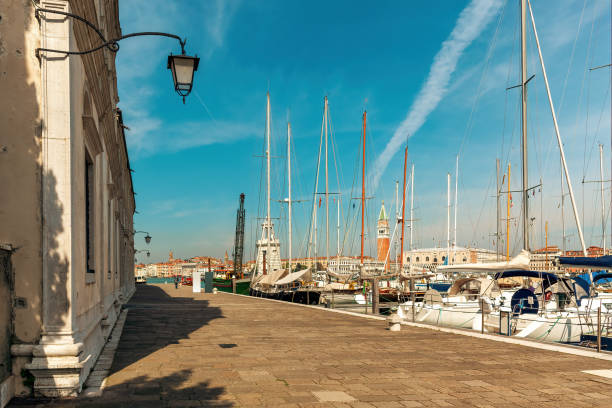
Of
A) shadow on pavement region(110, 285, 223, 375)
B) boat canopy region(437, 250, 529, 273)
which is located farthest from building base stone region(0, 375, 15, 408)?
boat canopy region(437, 250, 529, 273)

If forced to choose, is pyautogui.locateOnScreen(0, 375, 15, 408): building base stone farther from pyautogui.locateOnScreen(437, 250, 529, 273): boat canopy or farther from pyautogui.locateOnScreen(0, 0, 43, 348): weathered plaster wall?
pyautogui.locateOnScreen(437, 250, 529, 273): boat canopy

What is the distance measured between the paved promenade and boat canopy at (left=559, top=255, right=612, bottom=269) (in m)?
5.90

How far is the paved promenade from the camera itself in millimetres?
6305

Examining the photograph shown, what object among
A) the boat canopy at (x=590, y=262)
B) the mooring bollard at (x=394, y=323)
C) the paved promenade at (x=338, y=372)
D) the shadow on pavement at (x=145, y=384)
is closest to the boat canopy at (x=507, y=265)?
the boat canopy at (x=590, y=262)

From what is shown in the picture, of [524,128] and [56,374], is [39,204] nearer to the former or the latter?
[56,374]

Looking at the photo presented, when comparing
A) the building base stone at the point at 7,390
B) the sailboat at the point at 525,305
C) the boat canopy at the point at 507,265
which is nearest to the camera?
the building base stone at the point at 7,390

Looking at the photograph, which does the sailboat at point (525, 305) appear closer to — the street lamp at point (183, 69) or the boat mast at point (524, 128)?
the boat mast at point (524, 128)

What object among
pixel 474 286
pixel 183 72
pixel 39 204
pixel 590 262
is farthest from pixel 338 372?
pixel 474 286

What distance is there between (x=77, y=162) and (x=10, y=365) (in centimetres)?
273

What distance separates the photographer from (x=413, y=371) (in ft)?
26.9

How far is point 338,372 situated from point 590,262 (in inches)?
454

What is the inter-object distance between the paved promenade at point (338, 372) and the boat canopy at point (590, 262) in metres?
5.90

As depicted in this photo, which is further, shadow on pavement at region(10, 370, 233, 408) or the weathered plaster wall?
the weathered plaster wall

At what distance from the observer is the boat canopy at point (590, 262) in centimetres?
1489
